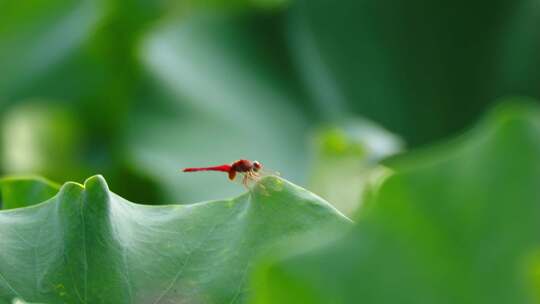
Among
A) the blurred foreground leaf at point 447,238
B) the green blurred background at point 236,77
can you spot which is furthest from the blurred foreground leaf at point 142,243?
the green blurred background at point 236,77

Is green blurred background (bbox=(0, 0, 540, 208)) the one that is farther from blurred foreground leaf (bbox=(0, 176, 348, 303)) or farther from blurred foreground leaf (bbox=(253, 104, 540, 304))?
blurred foreground leaf (bbox=(253, 104, 540, 304))

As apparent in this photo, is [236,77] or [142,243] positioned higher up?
[236,77]

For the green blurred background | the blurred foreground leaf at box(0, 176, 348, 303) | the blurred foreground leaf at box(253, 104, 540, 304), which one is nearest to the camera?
the blurred foreground leaf at box(253, 104, 540, 304)

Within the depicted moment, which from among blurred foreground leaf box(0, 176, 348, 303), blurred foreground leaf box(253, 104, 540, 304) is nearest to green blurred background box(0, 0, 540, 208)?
blurred foreground leaf box(0, 176, 348, 303)

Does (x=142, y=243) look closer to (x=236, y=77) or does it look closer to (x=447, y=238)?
(x=447, y=238)

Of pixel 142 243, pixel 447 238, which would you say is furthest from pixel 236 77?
pixel 447 238

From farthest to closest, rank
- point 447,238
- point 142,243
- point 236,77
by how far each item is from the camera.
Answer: point 236,77 → point 142,243 → point 447,238
